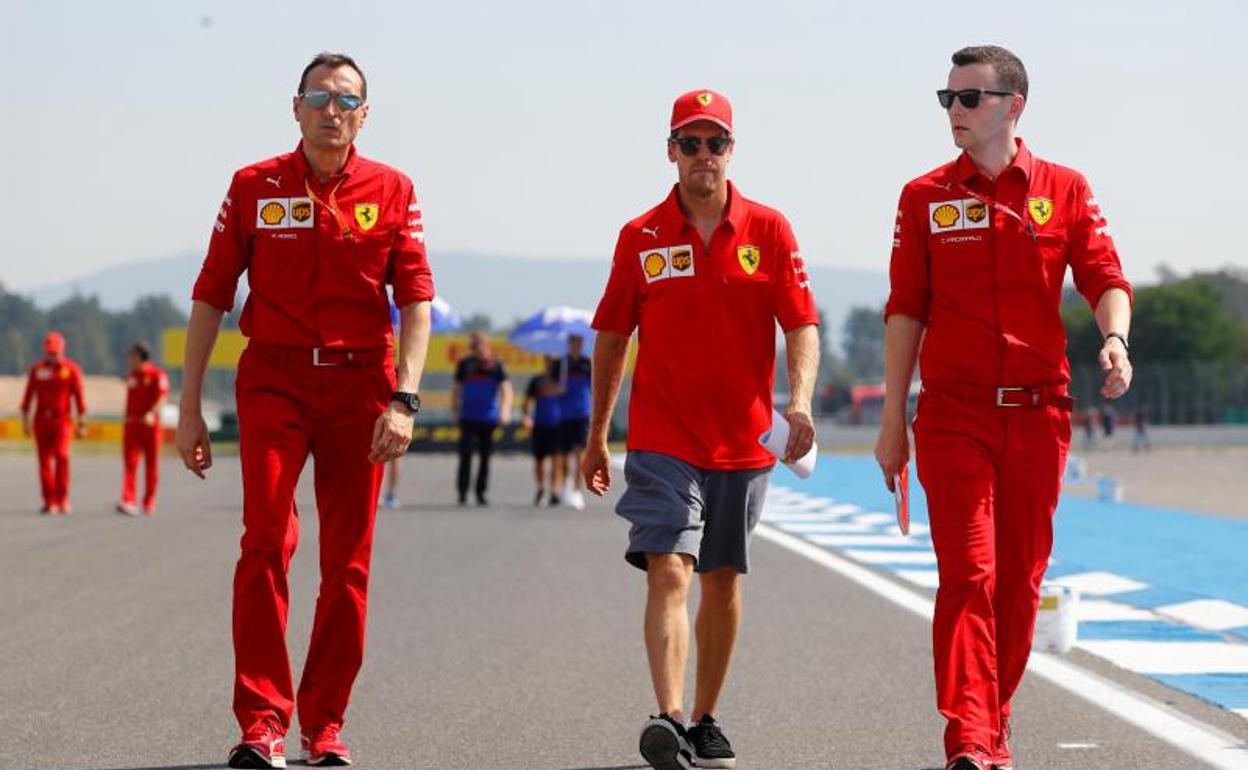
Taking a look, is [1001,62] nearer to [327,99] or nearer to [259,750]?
[327,99]

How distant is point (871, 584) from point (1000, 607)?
271 inches

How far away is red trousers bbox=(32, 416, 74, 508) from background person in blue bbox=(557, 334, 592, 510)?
4837 mm

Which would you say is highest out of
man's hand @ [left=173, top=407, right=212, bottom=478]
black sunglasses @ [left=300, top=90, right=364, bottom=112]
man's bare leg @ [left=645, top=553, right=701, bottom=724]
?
black sunglasses @ [left=300, top=90, right=364, bottom=112]

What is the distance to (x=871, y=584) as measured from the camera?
13180mm

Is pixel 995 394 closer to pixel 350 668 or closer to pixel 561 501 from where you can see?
pixel 350 668

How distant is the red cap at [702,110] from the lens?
657 cm

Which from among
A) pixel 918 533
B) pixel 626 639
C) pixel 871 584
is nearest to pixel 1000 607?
pixel 626 639

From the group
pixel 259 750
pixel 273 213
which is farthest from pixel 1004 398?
pixel 259 750

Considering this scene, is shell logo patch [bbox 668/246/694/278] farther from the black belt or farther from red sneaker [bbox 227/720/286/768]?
red sneaker [bbox 227/720/286/768]

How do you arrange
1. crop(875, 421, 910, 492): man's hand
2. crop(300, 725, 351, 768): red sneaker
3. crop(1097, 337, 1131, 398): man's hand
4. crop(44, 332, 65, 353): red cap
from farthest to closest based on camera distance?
crop(44, 332, 65, 353): red cap
crop(300, 725, 351, 768): red sneaker
crop(875, 421, 910, 492): man's hand
crop(1097, 337, 1131, 398): man's hand

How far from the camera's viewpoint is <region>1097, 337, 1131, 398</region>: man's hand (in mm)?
6004

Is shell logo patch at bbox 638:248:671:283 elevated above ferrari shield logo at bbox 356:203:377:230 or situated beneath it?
situated beneath

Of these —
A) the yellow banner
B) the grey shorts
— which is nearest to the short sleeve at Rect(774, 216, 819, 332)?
the grey shorts

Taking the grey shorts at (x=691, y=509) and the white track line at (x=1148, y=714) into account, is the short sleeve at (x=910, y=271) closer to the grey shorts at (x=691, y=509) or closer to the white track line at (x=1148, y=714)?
the grey shorts at (x=691, y=509)
